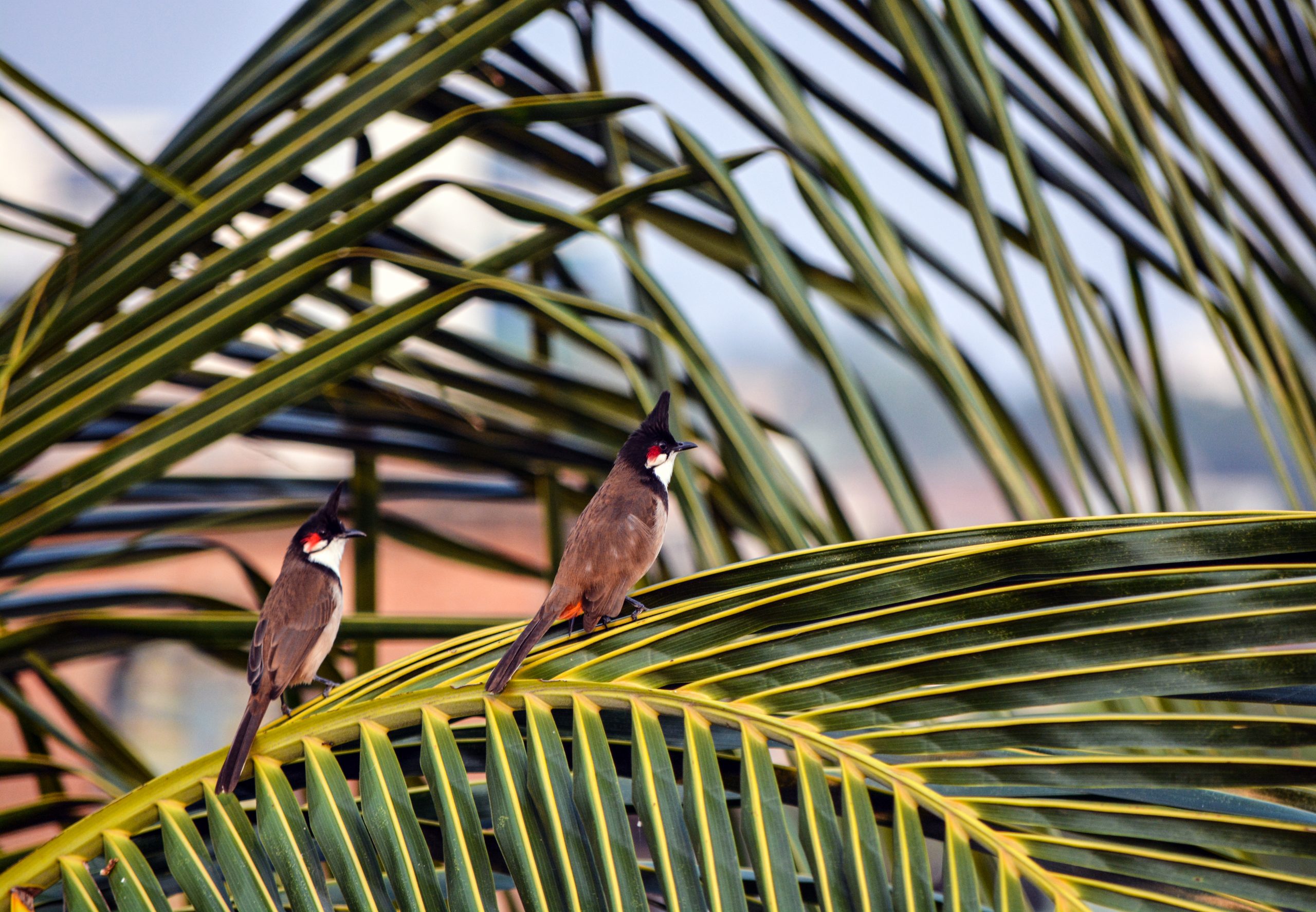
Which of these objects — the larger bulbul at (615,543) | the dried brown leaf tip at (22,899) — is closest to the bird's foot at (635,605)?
the larger bulbul at (615,543)

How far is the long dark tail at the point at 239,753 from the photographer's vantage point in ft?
1.32

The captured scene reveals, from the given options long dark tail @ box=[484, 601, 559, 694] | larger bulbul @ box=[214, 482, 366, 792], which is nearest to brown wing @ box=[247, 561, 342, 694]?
larger bulbul @ box=[214, 482, 366, 792]

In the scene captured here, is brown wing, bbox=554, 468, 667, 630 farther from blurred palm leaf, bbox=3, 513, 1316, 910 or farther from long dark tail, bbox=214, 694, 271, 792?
long dark tail, bbox=214, 694, 271, 792

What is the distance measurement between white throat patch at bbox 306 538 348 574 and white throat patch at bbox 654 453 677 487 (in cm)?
18

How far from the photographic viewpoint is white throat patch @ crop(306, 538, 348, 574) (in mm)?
484

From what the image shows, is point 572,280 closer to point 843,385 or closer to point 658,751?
point 843,385

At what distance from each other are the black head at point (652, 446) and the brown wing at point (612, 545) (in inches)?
0.4

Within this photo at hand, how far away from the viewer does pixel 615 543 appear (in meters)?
0.45

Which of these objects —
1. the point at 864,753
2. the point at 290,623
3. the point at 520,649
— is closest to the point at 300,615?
the point at 290,623

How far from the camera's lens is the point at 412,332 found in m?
0.52

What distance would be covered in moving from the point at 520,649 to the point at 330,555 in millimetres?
144

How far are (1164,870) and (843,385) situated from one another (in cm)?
28

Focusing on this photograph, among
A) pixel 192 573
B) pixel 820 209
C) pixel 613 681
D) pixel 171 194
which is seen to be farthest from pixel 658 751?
pixel 192 573

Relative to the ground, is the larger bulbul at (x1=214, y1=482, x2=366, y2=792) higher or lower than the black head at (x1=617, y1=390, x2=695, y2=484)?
lower
